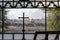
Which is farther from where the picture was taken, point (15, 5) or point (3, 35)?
point (3, 35)

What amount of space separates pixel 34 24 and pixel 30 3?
425mm

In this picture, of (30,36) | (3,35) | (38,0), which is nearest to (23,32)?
(30,36)

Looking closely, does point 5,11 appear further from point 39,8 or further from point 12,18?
point 39,8

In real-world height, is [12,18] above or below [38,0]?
below

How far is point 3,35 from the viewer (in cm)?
380

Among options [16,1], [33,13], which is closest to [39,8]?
[33,13]

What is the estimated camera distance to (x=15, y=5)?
3.54 metres

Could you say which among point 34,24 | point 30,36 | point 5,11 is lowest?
point 30,36

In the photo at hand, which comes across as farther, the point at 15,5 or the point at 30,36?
the point at 30,36

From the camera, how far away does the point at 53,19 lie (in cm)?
378

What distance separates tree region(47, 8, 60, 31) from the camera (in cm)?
376

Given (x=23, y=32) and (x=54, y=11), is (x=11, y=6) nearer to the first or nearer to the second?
(x=23, y=32)

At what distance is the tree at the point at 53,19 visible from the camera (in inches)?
148

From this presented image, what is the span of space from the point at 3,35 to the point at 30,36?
0.53 metres
